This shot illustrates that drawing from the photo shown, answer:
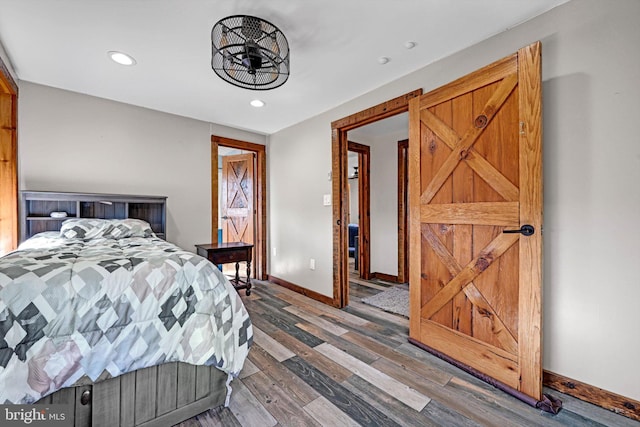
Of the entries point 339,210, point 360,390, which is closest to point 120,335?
point 360,390

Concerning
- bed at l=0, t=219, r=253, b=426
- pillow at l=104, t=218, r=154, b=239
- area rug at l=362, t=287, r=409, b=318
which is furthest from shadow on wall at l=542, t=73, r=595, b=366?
pillow at l=104, t=218, r=154, b=239

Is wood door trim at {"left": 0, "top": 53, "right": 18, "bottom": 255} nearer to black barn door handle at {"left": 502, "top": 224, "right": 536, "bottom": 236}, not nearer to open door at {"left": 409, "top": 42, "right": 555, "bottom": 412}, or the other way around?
open door at {"left": 409, "top": 42, "right": 555, "bottom": 412}

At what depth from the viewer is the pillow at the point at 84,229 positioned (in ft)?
7.33

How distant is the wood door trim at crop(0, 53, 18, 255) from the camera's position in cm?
231

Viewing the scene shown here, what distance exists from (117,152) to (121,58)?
3.95 ft

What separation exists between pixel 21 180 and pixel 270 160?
Answer: 2719mm

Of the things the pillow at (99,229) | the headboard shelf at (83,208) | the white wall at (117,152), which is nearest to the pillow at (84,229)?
the pillow at (99,229)

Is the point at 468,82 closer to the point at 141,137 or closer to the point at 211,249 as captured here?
the point at 211,249

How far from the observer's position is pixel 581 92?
155 cm

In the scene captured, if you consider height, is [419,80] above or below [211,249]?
above

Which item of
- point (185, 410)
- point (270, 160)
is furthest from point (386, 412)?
point (270, 160)

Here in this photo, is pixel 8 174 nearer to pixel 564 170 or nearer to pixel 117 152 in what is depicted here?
pixel 117 152

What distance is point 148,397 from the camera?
49.9 inches

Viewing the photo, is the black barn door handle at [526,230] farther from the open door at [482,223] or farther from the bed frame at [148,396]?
the bed frame at [148,396]
